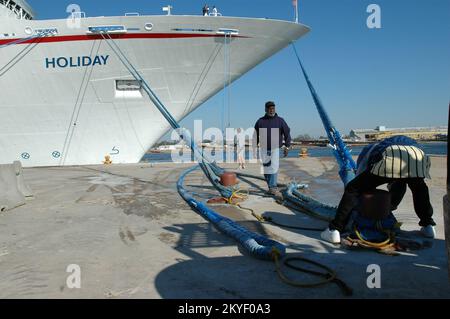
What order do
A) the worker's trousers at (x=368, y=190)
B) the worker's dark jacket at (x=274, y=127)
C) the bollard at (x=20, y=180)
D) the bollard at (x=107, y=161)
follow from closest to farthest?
1. the worker's trousers at (x=368, y=190)
2. the bollard at (x=20, y=180)
3. the worker's dark jacket at (x=274, y=127)
4. the bollard at (x=107, y=161)

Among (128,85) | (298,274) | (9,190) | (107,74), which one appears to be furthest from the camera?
(128,85)

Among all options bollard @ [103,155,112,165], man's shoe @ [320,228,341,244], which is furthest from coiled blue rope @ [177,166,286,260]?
bollard @ [103,155,112,165]

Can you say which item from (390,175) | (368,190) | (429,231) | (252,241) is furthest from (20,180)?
(429,231)

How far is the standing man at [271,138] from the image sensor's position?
630 cm

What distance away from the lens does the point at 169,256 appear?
318 cm

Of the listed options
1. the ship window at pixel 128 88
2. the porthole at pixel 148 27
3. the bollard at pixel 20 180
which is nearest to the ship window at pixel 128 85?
the ship window at pixel 128 88

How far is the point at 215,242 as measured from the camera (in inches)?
142

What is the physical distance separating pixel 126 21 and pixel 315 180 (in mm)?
8055

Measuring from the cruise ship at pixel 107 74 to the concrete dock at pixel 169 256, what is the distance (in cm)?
702

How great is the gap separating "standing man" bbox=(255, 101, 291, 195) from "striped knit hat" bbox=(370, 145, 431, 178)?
323cm

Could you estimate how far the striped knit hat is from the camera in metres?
3.09

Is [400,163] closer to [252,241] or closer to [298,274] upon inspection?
[298,274]

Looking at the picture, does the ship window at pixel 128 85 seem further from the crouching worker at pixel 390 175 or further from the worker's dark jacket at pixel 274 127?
the crouching worker at pixel 390 175

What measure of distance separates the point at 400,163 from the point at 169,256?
224 cm
